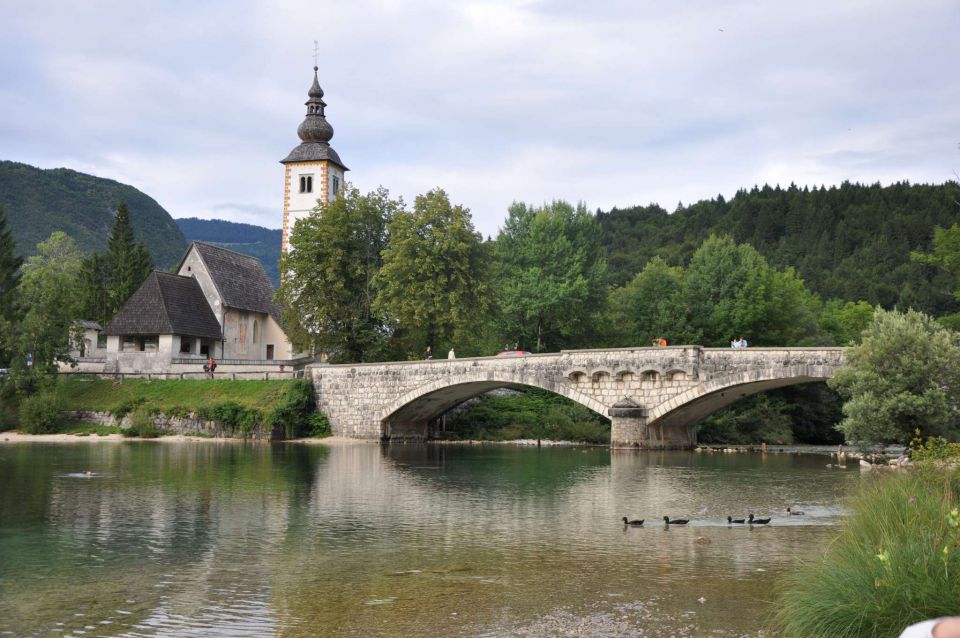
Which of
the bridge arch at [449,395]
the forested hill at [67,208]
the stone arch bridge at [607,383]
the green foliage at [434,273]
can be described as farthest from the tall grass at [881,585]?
the forested hill at [67,208]

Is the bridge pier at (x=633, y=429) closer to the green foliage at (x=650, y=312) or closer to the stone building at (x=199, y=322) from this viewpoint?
the green foliage at (x=650, y=312)

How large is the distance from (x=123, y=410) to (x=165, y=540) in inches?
1363

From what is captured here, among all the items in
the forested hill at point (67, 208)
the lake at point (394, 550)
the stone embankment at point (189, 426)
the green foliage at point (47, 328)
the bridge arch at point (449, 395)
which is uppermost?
the forested hill at point (67, 208)

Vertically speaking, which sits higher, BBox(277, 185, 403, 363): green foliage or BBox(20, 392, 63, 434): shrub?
BBox(277, 185, 403, 363): green foliage

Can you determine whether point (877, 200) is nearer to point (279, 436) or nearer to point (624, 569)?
point (279, 436)

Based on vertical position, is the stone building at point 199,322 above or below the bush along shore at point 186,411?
above

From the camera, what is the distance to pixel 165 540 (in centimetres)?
1574

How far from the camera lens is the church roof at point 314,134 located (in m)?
64.4

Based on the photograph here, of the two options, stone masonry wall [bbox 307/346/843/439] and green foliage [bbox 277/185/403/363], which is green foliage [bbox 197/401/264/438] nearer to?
stone masonry wall [bbox 307/346/843/439]

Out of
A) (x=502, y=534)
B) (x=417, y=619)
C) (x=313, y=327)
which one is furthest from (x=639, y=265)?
(x=417, y=619)

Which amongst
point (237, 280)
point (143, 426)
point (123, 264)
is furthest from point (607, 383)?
point (123, 264)

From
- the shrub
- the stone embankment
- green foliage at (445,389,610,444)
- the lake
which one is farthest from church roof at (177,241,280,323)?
the lake

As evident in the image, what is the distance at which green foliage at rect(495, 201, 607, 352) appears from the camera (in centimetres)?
5750

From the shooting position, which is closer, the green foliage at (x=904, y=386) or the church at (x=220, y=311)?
the green foliage at (x=904, y=386)
